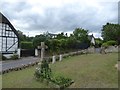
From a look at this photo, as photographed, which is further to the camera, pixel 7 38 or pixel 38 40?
pixel 38 40

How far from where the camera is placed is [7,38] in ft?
127

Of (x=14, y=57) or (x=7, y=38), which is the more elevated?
(x=7, y=38)

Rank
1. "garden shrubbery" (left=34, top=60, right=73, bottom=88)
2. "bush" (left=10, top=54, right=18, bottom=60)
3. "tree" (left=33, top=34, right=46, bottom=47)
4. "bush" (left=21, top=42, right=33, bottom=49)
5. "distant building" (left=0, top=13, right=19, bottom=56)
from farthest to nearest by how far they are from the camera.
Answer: "bush" (left=21, top=42, right=33, bottom=49), "tree" (left=33, top=34, right=46, bottom=47), "distant building" (left=0, top=13, right=19, bottom=56), "bush" (left=10, top=54, right=18, bottom=60), "garden shrubbery" (left=34, top=60, right=73, bottom=88)

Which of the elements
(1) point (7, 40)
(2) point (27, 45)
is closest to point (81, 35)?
(2) point (27, 45)

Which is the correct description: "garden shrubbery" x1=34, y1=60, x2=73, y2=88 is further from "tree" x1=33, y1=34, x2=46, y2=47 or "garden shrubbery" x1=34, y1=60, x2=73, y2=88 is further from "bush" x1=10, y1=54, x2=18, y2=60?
"tree" x1=33, y1=34, x2=46, y2=47

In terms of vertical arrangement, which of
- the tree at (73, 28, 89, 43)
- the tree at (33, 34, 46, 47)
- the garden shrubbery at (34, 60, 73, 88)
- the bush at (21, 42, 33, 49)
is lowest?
the garden shrubbery at (34, 60, 73, 88)

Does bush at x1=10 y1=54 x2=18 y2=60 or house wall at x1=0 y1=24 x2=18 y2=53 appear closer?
bush at x1=10 y1=54 x2=18 y2=60

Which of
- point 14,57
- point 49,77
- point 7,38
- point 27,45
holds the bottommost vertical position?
point 49,77

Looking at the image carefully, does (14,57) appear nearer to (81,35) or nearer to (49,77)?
(81,35)

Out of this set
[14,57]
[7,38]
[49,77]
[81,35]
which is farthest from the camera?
[81,35]

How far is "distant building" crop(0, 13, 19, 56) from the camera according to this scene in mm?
37750

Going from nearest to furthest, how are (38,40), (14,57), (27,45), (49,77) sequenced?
(49,77) → (14,57) → (38,40) → (27,45)

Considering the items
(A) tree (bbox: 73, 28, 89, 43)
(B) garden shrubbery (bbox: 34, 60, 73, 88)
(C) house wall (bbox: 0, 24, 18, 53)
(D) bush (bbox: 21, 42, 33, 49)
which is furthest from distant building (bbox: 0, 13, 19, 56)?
(B) garden shrubbery (bbox: 34, 60, 73, 88)

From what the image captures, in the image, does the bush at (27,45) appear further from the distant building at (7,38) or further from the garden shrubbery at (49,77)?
Answer: the garden shrubbery at (49,77)
